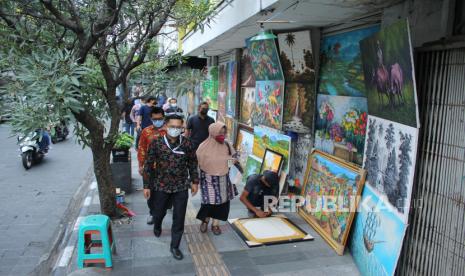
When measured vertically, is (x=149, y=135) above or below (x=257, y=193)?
above

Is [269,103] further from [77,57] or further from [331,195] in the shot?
[77,57]

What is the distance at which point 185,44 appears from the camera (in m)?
13.5

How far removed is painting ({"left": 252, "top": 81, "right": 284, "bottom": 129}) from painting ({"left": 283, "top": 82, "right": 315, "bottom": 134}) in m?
0.13

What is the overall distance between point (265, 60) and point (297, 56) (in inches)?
39.3

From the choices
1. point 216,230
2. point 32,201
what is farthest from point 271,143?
point 32,201

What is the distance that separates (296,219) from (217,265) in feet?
6.30

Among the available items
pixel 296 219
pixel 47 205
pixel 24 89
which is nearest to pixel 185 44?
pixel 47 205

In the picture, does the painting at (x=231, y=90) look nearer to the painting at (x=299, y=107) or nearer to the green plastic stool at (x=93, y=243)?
the painting at (x=299, y=107)

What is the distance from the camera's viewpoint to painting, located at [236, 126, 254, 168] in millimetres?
9031

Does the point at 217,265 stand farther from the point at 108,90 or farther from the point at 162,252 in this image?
the point at 108,90

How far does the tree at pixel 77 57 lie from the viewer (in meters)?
3.69

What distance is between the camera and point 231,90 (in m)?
11.0

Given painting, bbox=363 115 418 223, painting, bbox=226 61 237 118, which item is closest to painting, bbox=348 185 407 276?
painting, bbox=363 115 418 223

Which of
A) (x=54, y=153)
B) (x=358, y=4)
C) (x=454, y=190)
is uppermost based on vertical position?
(x=358, y=4)
